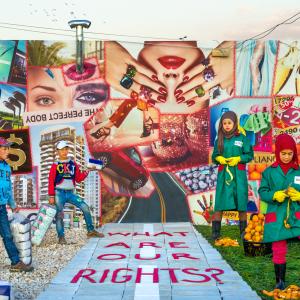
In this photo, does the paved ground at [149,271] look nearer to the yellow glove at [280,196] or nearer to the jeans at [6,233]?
the jeans at [6,233]

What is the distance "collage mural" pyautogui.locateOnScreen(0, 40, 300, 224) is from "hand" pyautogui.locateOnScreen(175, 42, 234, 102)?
0.06 ft

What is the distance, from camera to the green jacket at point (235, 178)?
9961mm

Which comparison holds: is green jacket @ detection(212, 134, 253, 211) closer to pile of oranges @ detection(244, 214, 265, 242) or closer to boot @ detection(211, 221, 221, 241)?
boot @ detection(211, 221, 221, 241)

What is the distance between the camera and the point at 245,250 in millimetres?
8867

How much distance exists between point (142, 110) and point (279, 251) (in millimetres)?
5789

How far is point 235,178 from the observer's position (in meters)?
10.0

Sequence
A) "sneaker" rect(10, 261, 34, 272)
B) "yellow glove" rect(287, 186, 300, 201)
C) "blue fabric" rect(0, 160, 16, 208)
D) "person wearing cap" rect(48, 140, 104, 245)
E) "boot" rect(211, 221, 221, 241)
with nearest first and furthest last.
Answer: "yellow glove" rect(287, 186, 300, 201) → "blue fabric" rect(0, 160, 16, 208) → "sneaker" rect(10, 261, 34, 272) → "person wearing cap" rect(48, 140, 104, 245) → "boot" rect(211, 221, 221, 241)

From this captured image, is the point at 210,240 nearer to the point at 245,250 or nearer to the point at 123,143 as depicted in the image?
the point at 245,250

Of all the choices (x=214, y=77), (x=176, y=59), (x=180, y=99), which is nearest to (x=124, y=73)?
(x=176, y=59)

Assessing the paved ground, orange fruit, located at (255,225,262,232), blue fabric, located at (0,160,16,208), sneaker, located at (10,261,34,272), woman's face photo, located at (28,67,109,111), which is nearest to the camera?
the paved ground

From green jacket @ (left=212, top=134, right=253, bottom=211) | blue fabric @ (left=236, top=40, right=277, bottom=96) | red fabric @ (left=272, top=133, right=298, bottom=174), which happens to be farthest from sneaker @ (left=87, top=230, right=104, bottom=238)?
red fabric @ (left=272, top=133, right=298, bottom=174)

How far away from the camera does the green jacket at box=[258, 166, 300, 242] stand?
250 inches

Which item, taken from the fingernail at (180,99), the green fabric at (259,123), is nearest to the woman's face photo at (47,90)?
the fingernail at (180,99)

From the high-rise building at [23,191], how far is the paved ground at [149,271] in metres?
1.84
